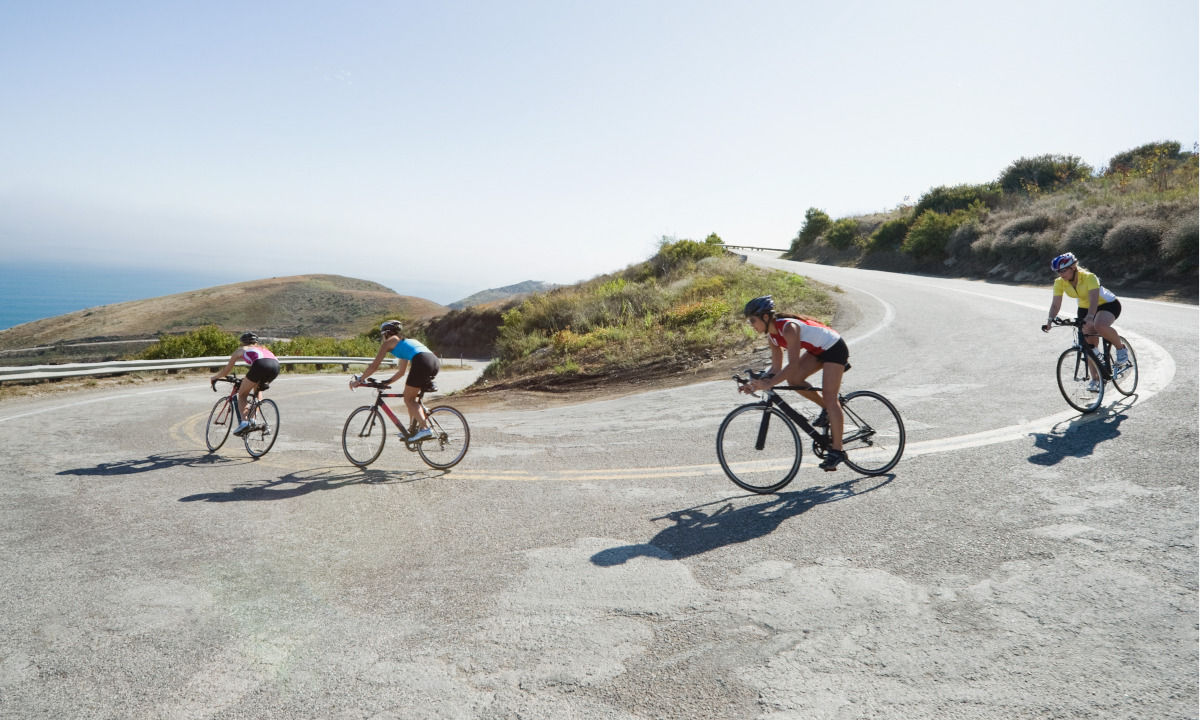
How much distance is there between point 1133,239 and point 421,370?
2319cm

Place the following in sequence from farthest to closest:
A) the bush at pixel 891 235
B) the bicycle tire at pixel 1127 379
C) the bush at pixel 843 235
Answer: the bush at pixel 843 235 → the bush at pixel 891 235 → the bicycle tire at pixel 1127 379

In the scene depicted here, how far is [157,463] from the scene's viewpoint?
8.34m

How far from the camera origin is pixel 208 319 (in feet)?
282

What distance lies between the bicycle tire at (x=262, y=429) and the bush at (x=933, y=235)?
32831 millimetres

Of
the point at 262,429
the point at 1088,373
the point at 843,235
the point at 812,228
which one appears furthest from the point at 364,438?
the point at 812,228

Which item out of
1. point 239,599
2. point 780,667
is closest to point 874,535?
point 780,667

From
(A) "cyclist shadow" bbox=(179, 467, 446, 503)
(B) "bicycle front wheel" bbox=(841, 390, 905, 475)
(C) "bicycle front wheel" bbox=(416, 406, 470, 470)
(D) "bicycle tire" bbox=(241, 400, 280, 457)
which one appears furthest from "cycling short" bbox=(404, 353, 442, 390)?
(B) "bicycle front wheel" bbox=(841, 390, 905, 475)

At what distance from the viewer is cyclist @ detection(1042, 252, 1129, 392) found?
301 inches

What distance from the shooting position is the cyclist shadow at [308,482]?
6.57m

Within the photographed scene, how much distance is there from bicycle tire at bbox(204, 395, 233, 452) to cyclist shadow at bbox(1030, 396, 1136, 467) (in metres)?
9.88

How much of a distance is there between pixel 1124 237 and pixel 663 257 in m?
16.8

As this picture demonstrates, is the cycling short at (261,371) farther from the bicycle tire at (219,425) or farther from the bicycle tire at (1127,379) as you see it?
the bicycle tire at (1127,379)

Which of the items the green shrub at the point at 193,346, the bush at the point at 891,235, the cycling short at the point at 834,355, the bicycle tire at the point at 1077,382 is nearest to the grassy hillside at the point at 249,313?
the green shrub at the point at 193,346

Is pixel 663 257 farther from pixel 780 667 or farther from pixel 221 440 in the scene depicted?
pixel 780 667
